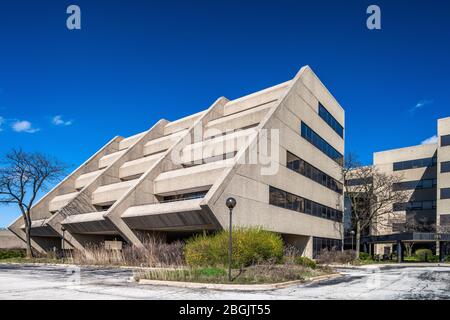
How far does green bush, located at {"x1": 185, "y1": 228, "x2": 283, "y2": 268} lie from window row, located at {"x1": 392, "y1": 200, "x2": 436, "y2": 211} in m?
49.2

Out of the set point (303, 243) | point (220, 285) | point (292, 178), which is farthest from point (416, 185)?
point (220, 285)

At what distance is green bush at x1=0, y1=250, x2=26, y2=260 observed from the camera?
45.8m

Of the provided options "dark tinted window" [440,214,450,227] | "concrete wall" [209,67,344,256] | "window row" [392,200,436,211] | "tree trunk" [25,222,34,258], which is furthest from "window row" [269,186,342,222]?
"tree trunk" [25,222,34,258]

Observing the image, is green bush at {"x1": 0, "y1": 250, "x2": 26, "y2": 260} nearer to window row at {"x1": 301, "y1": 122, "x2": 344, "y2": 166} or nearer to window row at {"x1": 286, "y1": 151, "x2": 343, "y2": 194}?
window row at {"x1": 286, "y1": 151, "x2": 343, "y2": 194}

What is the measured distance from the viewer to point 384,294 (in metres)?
13.5

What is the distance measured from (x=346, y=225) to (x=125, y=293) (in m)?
51.0

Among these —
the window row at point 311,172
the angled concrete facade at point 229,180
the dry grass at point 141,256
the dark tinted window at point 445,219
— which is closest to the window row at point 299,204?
the angled concrete facade at point 229,180

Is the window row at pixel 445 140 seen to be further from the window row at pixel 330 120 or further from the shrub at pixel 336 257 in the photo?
the shrub at pixel 336 257

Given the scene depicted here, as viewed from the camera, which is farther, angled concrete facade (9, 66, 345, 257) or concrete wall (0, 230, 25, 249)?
concrete wall (0, 230, 25, 249)

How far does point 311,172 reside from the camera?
40344mm

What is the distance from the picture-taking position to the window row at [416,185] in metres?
63.7

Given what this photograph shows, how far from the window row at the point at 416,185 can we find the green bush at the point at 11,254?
5170cm
